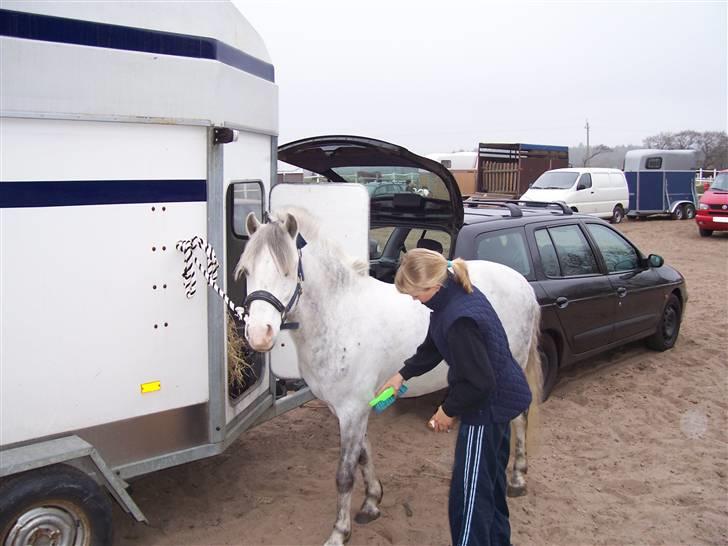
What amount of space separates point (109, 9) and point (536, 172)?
23434mm

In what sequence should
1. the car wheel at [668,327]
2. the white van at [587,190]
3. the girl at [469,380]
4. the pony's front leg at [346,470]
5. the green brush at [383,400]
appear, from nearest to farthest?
the girl at [469,380] < the green brush at [383,400] < the pony's front leg at [346,470] < the car wheel at [668,327] < the white van at [587,190]

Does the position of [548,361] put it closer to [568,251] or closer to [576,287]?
[576,287]

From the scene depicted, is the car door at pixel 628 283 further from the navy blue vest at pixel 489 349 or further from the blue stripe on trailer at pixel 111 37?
the blue stripe on trailer at pixel 111 37

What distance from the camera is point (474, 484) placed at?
2955 mm

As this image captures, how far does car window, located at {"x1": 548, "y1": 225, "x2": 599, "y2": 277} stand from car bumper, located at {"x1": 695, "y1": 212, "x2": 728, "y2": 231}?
47.9 feet

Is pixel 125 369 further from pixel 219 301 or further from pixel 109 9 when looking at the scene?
pixel 109 9

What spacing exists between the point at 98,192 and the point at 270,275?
38.1 inches

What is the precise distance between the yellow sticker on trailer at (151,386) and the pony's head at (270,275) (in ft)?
2.53

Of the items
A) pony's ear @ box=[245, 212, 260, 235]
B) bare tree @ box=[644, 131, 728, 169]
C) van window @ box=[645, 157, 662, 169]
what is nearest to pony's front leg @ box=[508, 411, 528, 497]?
pony's ear @ box=[245, 212, 260, 235]

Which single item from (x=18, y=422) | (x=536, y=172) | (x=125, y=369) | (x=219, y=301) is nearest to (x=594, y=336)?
(x=219, y=301)

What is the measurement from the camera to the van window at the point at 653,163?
2547 centimetres

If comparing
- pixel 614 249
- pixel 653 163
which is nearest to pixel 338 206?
pixel 614 249

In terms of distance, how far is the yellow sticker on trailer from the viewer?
10.9 ft

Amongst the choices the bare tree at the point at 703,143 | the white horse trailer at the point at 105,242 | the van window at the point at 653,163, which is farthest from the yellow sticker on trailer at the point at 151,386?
the bare tree at the point at 703,143
